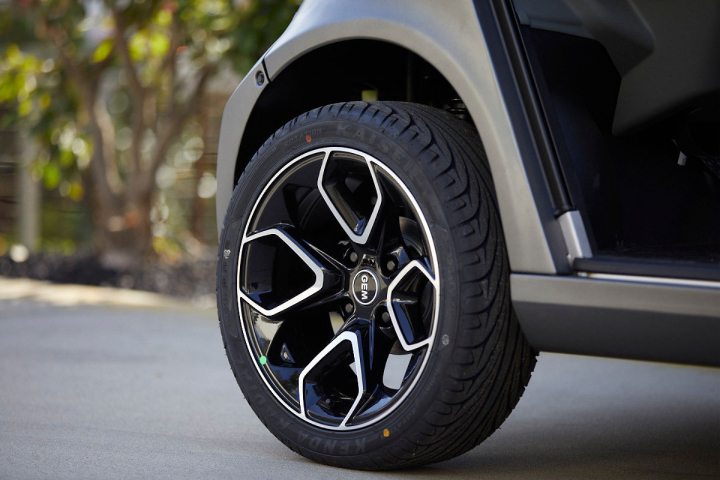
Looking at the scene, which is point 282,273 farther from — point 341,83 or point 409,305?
point 341,83

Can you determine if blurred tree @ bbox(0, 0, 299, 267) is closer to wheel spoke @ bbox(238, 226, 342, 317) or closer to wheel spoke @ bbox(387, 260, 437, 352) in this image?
wheel spoke @ bbox(238, 226, 342, 317)

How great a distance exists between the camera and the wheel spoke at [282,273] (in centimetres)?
215

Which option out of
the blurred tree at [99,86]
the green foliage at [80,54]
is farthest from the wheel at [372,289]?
the blurred tree at [99,86]

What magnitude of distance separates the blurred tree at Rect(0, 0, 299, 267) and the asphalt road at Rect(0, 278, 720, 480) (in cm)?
Answer: 348

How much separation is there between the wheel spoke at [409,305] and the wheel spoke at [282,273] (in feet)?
0.70

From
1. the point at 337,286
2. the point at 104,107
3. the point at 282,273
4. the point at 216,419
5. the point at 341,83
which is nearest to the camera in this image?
the point at 337,286

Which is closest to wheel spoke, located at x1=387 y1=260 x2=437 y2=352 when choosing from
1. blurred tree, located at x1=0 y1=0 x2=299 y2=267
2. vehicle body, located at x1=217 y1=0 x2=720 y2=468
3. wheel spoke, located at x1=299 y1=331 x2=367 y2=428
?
wheel spoke, located at x1=299 y1=331 x2=367 y2=428

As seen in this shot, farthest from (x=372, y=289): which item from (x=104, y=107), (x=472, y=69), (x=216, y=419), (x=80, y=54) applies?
(x=104, y=107)

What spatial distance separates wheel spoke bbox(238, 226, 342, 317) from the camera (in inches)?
84.7

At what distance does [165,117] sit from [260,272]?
21.3 feet

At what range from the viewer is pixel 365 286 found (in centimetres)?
209

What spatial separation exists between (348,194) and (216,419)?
1.03 metres

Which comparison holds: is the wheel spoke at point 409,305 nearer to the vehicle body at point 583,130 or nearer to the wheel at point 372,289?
the wheel at point 372,289

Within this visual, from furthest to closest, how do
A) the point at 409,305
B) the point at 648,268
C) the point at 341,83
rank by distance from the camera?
the point at 341,83 → the point at 409,305 → the point at 648,268
